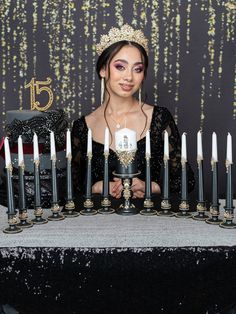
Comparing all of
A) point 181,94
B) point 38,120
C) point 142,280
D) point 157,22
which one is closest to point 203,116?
point 181,94

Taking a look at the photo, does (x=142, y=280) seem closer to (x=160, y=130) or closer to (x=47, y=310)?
(x=47, y=310)

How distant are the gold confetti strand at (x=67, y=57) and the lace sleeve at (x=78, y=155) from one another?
655 millimetres

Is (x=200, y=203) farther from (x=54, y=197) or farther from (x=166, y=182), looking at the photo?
(x=54, y=197)

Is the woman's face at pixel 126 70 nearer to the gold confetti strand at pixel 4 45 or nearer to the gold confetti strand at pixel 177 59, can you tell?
the gold confetti strand at pixel 177 59

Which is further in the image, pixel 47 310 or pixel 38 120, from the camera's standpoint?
pixel 38 120

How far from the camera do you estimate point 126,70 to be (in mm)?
2182

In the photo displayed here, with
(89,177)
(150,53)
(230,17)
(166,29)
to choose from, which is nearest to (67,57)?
(150,53)

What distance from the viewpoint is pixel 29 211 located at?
5.40 feet

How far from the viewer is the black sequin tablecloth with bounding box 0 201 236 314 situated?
53.0 inches

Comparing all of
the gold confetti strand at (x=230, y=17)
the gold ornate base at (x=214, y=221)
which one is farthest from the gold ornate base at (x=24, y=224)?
the gold confetti strand at (x=230, y=17)

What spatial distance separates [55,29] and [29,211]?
1.62 metres

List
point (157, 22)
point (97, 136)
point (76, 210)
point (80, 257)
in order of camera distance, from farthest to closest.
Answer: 1. point (157, 22)
2. point (97, 136)
3. point (76, 210)
4. point (80, 257)

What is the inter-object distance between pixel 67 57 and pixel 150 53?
46 centimetres

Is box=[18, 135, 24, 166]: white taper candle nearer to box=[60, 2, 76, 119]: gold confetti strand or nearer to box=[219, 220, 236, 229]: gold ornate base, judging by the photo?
box=[219, 220, 236, 229]: gold ornate base
